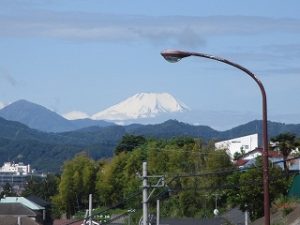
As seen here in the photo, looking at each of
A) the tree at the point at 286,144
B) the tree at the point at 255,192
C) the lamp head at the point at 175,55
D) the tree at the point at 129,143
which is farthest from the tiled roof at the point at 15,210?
the lamp head at the point at 175,55

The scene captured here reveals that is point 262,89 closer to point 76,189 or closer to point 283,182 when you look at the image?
point 283,182

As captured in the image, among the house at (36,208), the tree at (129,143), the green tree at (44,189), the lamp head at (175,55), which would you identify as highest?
the lamp head at (175,55)

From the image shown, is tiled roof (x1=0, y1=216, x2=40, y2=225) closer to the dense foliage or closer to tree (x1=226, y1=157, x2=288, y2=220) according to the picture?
the dense foliage

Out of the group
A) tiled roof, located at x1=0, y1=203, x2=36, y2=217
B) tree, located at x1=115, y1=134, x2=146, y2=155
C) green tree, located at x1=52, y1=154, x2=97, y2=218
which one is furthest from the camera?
tree, located at x1=115, y1=134, x2=146, y2=155

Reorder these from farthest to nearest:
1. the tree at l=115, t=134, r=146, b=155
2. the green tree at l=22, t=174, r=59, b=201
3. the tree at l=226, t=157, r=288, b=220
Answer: the green tree at l=22, t=174, r=59, b=201, the tree at l=115, t=134, r=146, b=155, the tree at l=226, t=157, r=288, b=220

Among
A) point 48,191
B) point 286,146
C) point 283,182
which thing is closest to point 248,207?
point 283,182

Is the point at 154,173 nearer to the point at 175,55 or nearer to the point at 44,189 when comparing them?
the point at 44,189

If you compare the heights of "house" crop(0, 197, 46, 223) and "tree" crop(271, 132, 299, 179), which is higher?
"tree" crop(271, 132, 299, 179)

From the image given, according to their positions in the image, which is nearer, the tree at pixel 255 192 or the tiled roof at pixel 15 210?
the tree at pixel 255 192

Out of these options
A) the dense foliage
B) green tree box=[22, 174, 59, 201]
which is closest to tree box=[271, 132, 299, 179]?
the dense foliage

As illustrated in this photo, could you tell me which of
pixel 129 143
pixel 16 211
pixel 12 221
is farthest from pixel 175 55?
pixel 129 143

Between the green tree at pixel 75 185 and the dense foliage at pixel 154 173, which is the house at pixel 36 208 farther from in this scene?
the dense foliage at pixel 154 173

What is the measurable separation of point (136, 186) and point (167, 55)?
247 ft

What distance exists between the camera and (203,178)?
87562mm
